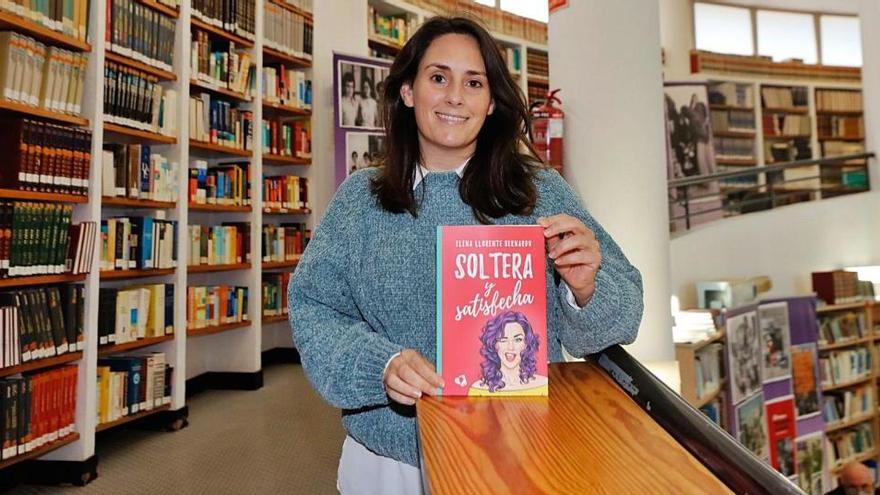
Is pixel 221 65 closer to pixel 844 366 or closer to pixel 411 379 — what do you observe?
pixel 411 379

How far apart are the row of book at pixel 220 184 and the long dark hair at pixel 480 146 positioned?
10.8ft

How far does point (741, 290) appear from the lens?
447 centimetres

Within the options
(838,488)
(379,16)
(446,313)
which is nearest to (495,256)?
(446,313)

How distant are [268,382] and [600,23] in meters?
3.58

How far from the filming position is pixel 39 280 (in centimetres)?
277

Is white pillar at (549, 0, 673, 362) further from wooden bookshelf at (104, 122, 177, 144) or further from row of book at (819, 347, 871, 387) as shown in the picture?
row of book at (819, 347, 871, 387)

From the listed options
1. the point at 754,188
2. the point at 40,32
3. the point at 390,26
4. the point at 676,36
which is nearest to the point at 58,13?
the point at 40,32

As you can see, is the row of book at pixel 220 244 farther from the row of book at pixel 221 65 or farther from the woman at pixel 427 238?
the woman at pixel 427 238

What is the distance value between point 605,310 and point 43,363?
2730mm

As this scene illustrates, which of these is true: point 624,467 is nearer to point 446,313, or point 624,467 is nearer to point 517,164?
point 446,313

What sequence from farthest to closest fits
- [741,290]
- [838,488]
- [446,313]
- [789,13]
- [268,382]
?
[789,13]
[838,488]
[268,382]
[741,290]
[446,313]

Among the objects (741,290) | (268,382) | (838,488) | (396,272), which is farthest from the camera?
(838,488)

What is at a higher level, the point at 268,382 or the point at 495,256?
the point at 495,256

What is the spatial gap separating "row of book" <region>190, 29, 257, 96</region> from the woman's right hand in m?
3.86
